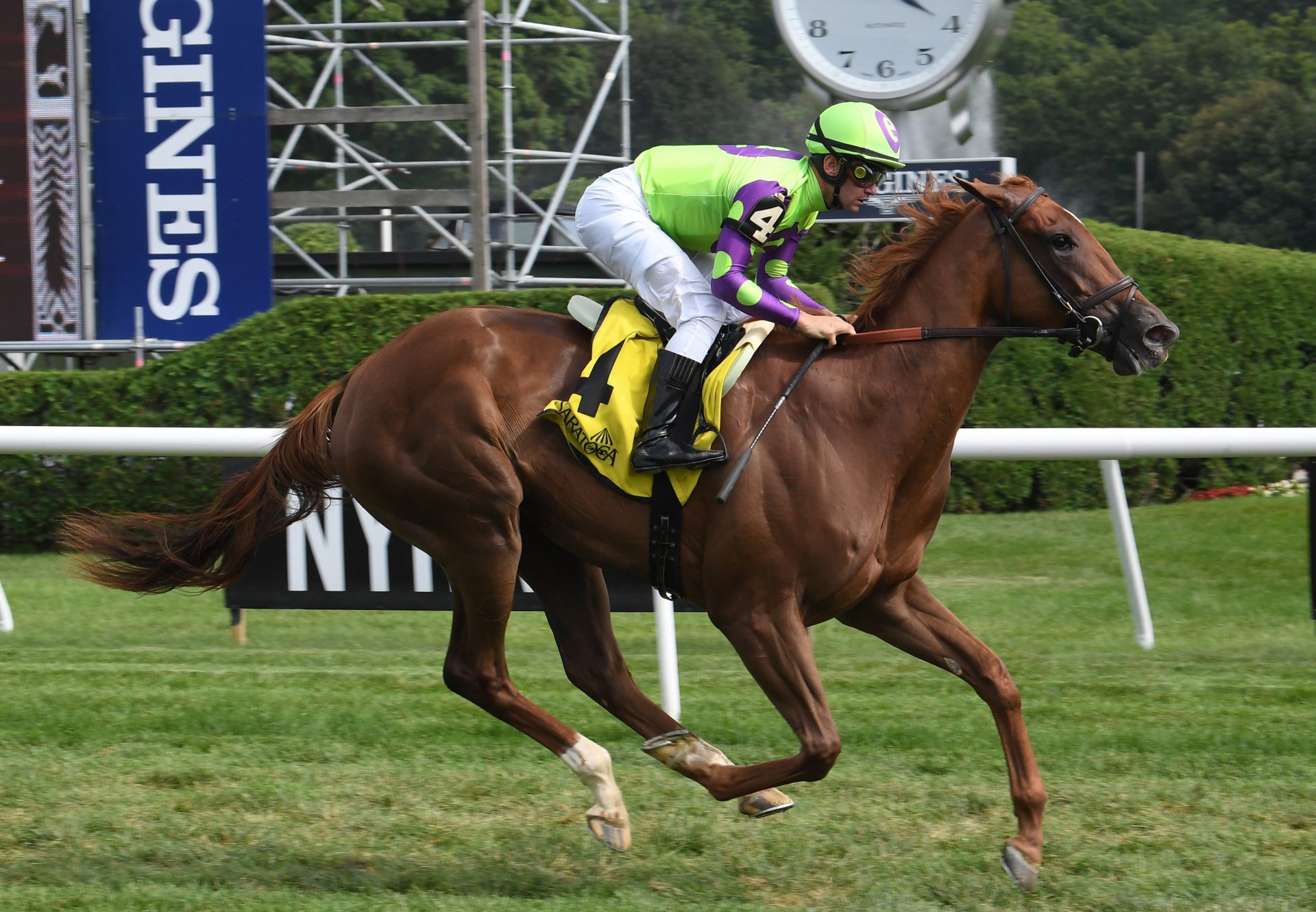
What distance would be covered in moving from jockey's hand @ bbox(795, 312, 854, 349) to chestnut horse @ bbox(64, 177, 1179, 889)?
0.06m

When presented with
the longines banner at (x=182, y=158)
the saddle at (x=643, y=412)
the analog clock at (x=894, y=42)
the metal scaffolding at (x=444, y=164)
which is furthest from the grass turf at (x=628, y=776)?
the analog clock at (x=894, y=42)

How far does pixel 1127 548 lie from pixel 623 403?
3187 mm

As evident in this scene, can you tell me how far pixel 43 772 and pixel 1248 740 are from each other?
12.0ft

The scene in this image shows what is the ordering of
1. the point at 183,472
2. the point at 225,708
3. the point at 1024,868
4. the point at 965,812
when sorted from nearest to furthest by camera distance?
the point at 1024,868, the point at 965,812, the point at 225,708, the point at 183,472

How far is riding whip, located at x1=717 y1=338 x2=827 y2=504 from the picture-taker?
3.80m

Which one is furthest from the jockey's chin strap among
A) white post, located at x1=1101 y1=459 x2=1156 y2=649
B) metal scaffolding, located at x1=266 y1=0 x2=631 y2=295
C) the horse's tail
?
metal scaffolding, located at x1=266 y1=0 x2=631 y2=295

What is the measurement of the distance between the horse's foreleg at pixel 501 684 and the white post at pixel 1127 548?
301 cm

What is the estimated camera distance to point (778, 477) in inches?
151

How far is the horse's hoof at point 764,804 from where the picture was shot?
3916 millimetres

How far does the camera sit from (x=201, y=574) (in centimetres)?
459

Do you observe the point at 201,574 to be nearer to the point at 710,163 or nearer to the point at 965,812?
the point at 710,163

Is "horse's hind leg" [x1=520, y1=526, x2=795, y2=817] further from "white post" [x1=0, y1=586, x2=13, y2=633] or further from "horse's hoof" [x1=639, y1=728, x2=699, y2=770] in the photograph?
"white post" [x1=0, y1=586, x2=13, y2=633]

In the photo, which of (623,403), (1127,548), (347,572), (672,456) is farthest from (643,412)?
(1127,548)

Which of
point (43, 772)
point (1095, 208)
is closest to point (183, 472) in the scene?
point (43, 772)
